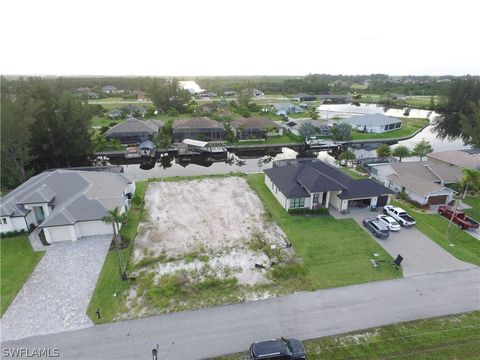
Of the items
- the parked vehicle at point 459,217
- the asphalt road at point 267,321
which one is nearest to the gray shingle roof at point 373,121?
the parked vehicle at point 459,217

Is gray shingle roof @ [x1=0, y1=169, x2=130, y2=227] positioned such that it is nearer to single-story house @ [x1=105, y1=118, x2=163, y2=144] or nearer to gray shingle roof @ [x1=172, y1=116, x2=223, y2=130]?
single-story house @ [x1=105, y1=118, x2=163, y2=144]

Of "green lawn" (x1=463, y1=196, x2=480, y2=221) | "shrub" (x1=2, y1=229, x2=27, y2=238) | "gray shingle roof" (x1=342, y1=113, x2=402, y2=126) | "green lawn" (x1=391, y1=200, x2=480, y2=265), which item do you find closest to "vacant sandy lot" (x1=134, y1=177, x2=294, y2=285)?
"shrub" (x1=2, y1=229, x2=27, y2=238)

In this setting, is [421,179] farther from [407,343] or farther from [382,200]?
[407,343]

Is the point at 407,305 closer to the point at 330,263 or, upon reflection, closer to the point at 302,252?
the point at 330,263

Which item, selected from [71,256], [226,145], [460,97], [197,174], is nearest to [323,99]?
[460,97]

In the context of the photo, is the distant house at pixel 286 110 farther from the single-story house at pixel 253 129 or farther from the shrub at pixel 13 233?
the shrub at pixel 13 233

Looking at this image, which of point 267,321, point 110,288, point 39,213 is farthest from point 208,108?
Answer: point 267,321
